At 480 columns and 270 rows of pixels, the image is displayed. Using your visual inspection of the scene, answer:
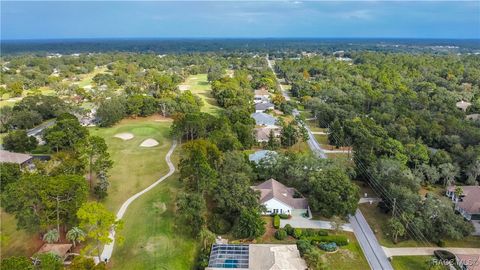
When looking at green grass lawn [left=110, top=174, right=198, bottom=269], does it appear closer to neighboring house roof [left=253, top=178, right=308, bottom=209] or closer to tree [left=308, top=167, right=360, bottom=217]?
neighboring house roof [left=253, top=178, right=308, bottom=209]

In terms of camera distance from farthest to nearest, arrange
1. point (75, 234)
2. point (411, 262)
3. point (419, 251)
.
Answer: point (419, 251) → point (411, 262) → point (75, 234)

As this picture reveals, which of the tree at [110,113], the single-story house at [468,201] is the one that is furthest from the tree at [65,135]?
the single-story house at [468,201]

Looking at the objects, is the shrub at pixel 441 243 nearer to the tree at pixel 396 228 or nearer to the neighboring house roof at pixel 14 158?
the tree at pixel 396 228

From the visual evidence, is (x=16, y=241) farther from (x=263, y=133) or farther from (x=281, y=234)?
(x=263, y=133)

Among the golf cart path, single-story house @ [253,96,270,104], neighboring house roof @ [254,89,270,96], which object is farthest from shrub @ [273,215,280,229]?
neighboring house roof @ [254,89,270,96]

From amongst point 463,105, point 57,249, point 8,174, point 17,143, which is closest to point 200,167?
point 57,249
